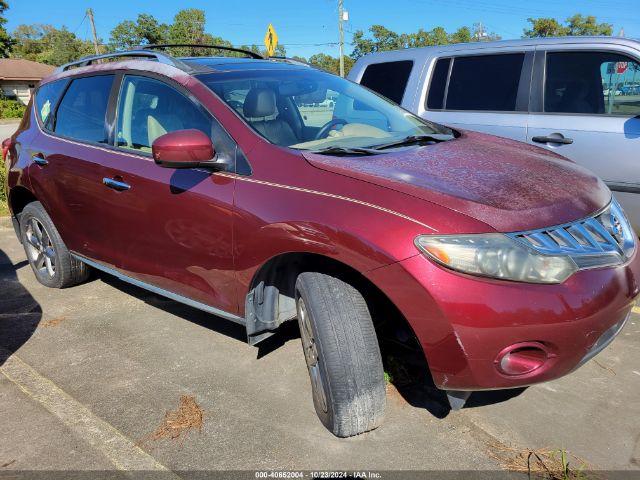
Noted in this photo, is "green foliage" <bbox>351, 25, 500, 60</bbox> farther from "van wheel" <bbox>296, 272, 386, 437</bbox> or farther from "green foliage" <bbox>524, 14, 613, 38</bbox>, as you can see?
"van wheel" <bbox>296, 272, 386, 437</bbox>

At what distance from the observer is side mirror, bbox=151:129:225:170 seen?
97.0 inches

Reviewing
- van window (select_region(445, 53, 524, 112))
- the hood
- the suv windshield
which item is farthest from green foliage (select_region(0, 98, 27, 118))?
the hood

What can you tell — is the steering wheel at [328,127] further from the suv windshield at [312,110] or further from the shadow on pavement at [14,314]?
the shadow on pavement at [14,314]

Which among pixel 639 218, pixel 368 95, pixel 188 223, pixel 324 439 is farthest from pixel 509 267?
pixel 639 218

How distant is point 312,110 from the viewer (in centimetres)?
325

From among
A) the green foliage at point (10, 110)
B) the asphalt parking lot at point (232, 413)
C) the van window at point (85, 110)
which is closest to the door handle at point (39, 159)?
the van window at point (85, 110)

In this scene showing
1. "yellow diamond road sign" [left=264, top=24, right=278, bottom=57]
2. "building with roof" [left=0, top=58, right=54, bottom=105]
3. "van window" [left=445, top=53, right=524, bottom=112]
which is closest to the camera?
"van window" [left=445, top=53, right=524, bottom=112]

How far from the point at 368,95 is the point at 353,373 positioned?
212 cm

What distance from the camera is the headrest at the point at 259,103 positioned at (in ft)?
9.22

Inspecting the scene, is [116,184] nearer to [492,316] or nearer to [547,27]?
[492,316]

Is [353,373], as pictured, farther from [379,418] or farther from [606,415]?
[606,415]

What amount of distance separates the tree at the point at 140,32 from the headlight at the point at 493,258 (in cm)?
6103

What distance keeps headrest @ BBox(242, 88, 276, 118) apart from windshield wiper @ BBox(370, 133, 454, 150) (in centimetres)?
63

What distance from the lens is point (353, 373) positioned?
7.26 ft
